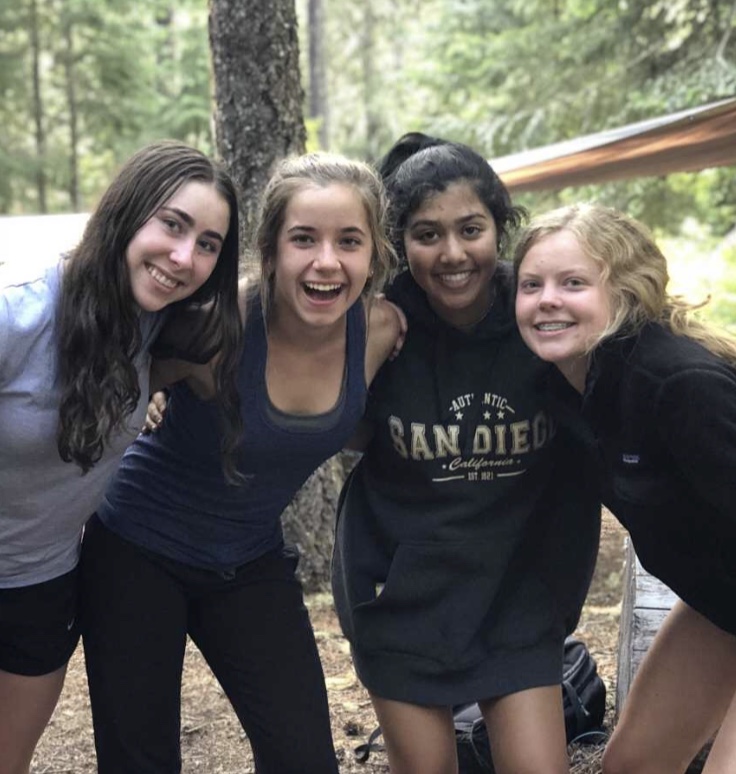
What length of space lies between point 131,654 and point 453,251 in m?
1.43

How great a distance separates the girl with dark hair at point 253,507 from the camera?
2.80 metres

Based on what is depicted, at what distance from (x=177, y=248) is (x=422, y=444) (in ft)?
3.06

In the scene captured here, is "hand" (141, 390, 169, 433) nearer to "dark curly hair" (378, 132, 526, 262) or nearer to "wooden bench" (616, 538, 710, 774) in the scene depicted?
"dark curly hair" (378, 132, 526, 262)

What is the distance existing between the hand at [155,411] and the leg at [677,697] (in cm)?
158

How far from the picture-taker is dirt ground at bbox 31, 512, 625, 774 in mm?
4043

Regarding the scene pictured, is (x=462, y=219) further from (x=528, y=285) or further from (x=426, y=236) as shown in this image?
(x=528, y=285)

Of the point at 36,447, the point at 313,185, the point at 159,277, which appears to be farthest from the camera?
the point at 313,185

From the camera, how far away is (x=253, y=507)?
114 inches

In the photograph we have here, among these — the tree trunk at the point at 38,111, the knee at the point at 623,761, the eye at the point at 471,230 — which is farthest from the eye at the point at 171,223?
the tree trunk at the point at 38,111

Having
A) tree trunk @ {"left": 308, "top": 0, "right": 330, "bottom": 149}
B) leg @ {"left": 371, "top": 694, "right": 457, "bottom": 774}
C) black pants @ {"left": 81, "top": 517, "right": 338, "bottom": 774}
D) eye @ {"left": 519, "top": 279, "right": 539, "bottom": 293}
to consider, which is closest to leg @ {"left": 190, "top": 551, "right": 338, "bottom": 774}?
black pants @ {"left": 81, "top": 517, "right": 338, "bottom": 774}

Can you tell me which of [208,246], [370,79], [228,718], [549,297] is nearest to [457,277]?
[549,297]

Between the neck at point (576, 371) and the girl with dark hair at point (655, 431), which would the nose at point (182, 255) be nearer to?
the girl with dark hair at point (655, 431)

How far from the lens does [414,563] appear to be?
3082mm

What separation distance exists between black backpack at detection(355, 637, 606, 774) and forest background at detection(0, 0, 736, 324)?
1.93 metres
